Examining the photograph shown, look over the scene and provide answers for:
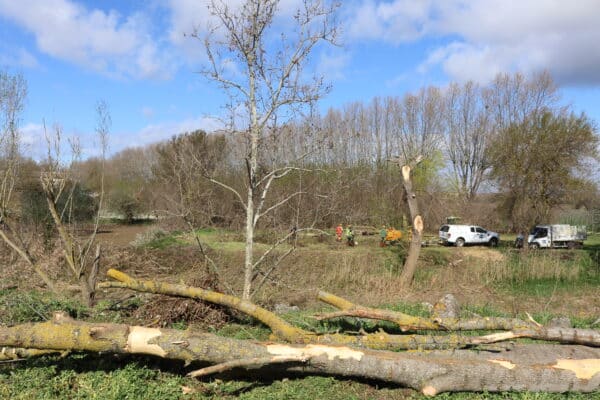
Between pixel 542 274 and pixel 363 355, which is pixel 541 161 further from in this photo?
pixel 363 355

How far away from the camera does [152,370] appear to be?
4.50 m

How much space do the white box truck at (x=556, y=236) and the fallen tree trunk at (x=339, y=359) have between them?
63.2 ft

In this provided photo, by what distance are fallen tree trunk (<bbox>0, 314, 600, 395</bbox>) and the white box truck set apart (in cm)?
1927

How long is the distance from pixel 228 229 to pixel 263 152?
213 inches

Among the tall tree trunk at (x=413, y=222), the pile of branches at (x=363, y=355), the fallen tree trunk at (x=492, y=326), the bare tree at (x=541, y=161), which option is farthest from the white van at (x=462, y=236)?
the pile of branches at (x=363, y=355)

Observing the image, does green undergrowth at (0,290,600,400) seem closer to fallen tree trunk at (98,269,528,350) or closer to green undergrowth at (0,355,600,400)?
green undergrowth at (0,355,600,400)

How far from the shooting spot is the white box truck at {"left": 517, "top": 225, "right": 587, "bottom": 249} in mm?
21891

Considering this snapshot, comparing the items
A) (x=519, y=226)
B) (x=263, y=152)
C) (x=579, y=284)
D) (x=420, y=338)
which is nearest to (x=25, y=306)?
(x=263, y=152)

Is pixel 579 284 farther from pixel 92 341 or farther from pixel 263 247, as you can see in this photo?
pixel 92 341

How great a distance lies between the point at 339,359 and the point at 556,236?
22938 mm

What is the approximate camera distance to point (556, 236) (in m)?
23.0

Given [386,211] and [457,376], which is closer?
[457,376]

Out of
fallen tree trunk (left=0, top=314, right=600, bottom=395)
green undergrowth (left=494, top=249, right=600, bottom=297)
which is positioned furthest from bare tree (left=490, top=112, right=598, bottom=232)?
fallen tree trunk (left=0, top=314, right=600, bottom=395)

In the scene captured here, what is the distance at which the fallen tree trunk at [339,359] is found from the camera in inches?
161
